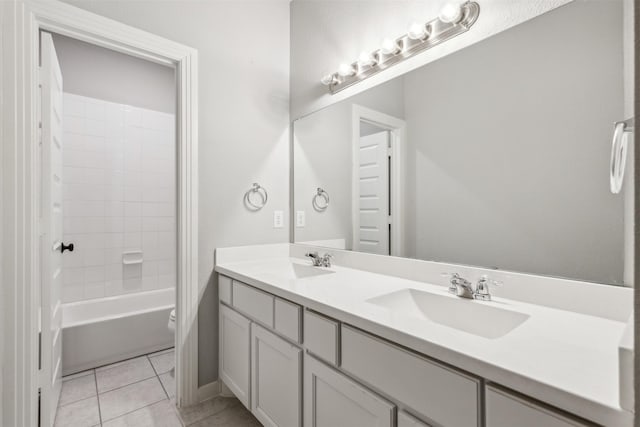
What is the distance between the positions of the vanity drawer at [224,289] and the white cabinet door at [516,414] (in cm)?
135

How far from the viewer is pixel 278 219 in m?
2.10

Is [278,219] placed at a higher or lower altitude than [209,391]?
higher

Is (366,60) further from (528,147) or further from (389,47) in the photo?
(528,147)

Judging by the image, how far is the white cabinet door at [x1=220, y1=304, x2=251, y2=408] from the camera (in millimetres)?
1499

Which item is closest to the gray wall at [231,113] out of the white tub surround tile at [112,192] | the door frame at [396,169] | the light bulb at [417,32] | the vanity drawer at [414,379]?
the door frame at [396,169]

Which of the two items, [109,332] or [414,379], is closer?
[414,379]

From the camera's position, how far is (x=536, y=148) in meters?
1.02

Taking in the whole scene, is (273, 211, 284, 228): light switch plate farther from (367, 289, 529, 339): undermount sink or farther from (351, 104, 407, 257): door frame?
(367, 289, 529, 339): undermount sink

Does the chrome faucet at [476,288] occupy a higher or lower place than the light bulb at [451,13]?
lower

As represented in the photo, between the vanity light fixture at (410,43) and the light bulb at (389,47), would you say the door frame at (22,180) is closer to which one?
the vanity light fixture at (410,43)

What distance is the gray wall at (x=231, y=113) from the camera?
5.75ft

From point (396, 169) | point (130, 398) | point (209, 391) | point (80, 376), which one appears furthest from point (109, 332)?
point (396, 169)

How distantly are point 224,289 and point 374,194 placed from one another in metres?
1.00

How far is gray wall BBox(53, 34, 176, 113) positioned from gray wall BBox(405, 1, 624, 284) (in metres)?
2.03
